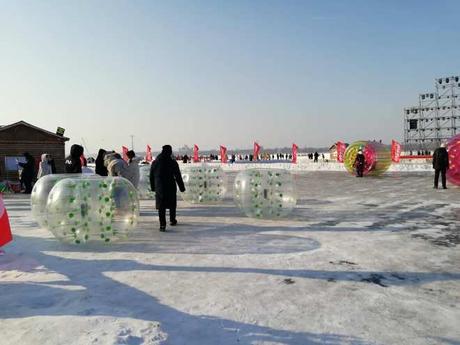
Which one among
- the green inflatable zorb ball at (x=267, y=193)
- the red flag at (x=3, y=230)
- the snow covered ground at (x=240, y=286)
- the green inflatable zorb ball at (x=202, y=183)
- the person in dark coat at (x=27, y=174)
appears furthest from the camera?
the person in dark coat at (x=27, y=174)

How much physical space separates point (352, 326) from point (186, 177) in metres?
9.07

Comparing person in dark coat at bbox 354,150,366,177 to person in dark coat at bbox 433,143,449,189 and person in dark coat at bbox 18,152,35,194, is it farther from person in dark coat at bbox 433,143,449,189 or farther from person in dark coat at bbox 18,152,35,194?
person in dark coat at bbox 18,152,35,194

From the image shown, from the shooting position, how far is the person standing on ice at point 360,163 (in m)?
23.4

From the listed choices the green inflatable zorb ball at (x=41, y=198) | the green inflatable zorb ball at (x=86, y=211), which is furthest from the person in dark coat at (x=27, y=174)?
the green inflatable zorb ball at (x=86, y=211)

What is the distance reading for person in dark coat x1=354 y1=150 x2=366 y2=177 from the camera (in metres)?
23.4

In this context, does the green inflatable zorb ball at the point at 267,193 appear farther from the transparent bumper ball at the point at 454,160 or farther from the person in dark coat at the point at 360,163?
the person in dark coat at the point at 360,163

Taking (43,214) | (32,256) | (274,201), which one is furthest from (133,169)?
(32,256)

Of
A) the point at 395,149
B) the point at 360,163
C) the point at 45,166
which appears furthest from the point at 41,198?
the point at 395,149

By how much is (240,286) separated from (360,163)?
20192 millimetres

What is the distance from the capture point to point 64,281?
5172mm

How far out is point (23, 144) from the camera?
65.2ft

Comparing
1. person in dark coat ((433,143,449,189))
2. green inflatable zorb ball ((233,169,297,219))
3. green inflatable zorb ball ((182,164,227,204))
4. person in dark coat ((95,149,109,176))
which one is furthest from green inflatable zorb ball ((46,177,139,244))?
person in dark coat ((433,143,449,189))

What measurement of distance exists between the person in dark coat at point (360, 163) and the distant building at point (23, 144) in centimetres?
1655

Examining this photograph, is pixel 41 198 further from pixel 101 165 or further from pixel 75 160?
pixel 101 165
